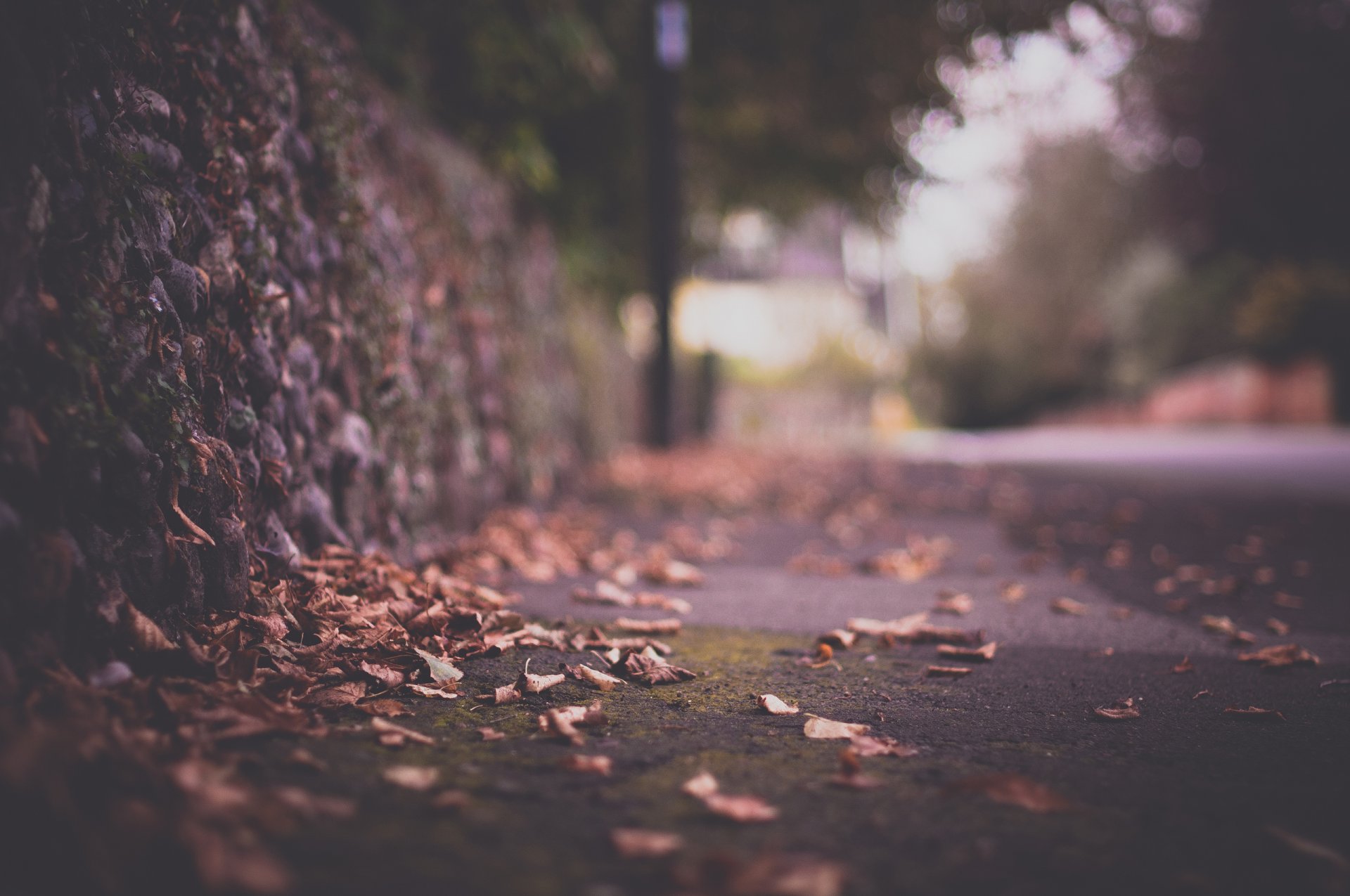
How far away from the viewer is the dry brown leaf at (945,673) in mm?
2477

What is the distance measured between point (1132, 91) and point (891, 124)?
11.5 m

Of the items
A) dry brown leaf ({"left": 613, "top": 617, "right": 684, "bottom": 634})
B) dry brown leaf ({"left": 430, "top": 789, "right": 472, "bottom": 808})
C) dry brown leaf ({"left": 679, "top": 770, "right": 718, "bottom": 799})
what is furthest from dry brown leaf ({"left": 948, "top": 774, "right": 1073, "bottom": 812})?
dry brown leaf ({"left": 613, "top": 617, "right": 684, "bottom": 634})

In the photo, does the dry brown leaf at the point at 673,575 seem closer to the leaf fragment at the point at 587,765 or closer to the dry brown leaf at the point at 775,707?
the dry brown leaf at the point at 775,707

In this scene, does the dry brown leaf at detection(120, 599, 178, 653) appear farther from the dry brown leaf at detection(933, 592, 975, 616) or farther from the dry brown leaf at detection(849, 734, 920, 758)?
the dry brown leaf at detection(933, 592, 975, 616)

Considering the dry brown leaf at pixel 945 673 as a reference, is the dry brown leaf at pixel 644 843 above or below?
above

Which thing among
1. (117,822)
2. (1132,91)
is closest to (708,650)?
(117,822)

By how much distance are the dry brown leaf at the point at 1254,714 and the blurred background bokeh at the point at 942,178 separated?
452 centimetres

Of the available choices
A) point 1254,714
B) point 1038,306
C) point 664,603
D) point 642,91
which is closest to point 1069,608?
point 1254,714

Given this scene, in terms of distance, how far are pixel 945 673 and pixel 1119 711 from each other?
1.58 ft

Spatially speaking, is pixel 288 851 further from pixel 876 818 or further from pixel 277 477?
pixel 277 477

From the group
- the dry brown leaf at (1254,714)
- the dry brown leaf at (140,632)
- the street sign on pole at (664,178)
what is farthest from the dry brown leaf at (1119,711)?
the street sign on pole at (664,178)

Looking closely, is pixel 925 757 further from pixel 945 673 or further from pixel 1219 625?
pixel 1219 625

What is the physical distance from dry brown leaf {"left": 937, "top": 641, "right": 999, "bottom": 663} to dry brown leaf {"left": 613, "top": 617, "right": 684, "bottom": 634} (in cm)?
89

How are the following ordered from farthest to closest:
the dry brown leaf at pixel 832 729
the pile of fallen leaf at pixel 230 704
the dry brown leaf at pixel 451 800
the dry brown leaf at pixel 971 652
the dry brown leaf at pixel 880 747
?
the dry brown leaf at pixel 971 652 < the dry brown leaf at pixel 832 729 < the dry brown leaf at pixel 880 747 < the dry brown leaf at pixel 451 800 < the pile of fallen leaf at pixel 230 704
